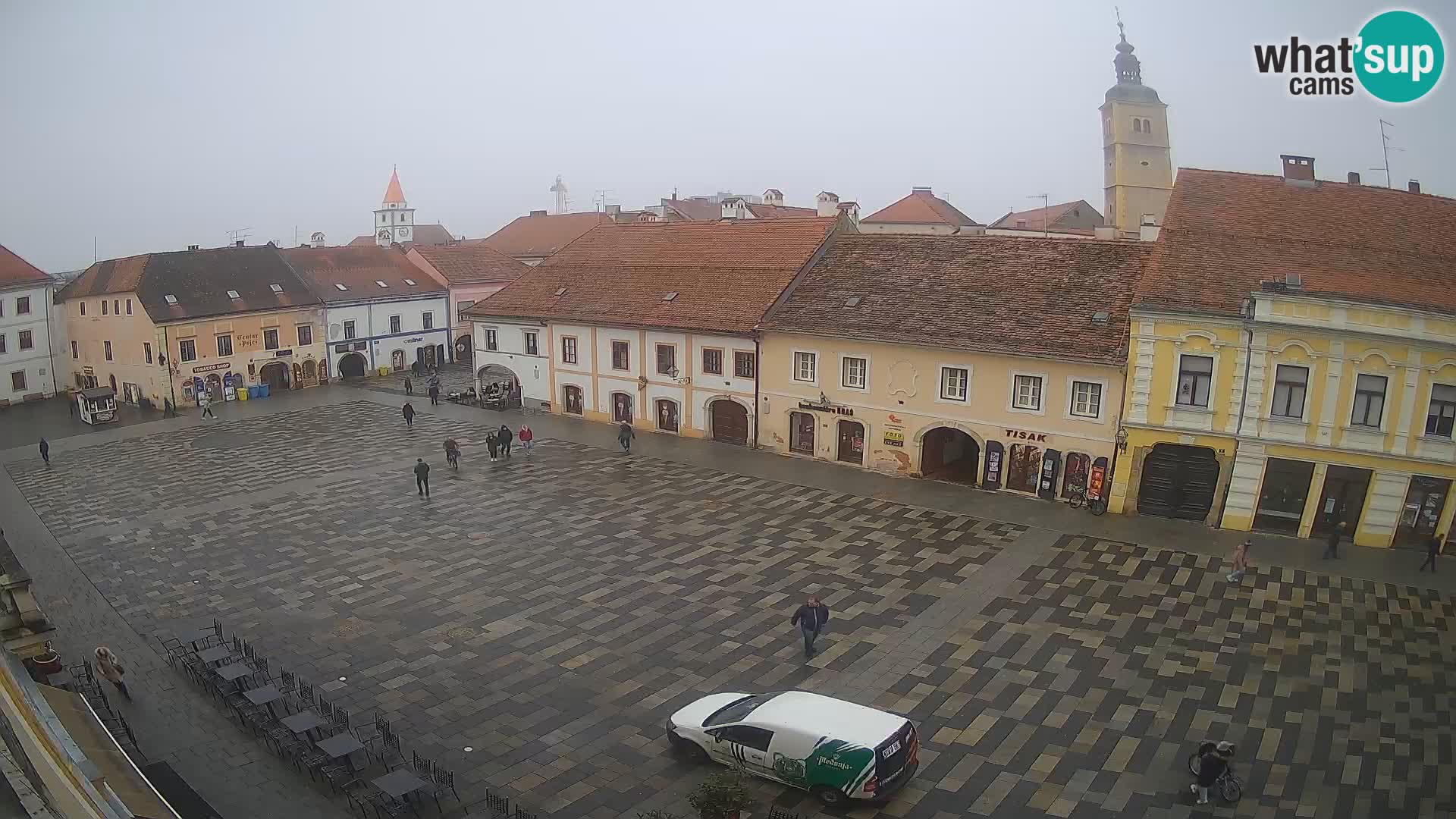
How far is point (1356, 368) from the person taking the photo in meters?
25.4

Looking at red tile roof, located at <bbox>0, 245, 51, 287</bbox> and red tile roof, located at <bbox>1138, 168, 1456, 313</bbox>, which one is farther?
red tile roof, located at <bbox>0, 245, 51, 287</bbox>

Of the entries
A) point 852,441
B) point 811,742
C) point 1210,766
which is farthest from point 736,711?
point 852,441

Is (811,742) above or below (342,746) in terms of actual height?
above

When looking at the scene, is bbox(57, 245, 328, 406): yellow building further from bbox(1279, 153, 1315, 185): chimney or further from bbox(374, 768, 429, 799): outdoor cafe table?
bbox(1279, 153, 1315, 185): chimney

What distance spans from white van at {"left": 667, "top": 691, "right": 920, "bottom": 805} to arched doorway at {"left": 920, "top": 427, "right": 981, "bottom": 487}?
710 inches

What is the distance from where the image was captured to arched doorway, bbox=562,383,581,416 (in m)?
44.2

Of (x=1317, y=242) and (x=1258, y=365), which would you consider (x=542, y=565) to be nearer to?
(x=1258, y=365)

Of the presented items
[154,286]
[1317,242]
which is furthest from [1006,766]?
[154,286]

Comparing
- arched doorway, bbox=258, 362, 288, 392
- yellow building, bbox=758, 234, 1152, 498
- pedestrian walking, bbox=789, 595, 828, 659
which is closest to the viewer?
pedestrian walking, bbox=789, 595, 828, 659

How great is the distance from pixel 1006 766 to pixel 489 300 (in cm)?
3718

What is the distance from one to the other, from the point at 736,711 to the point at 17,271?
54346 mm

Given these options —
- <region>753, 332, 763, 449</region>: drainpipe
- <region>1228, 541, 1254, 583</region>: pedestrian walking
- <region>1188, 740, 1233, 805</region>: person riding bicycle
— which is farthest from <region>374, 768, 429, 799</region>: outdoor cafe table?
<region>753, 332, 763, 449</region>: drainpipe

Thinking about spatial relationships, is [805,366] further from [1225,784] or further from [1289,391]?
[1225,784]

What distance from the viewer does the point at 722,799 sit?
12852mm
